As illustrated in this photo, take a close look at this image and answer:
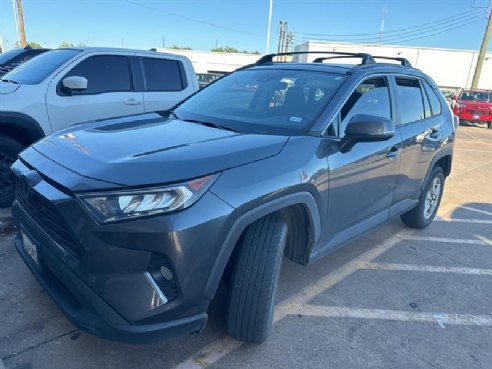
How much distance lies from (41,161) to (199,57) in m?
44.8

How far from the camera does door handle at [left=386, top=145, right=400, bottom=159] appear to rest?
346 cm

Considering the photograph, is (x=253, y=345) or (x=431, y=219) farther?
(x=431, y=219)

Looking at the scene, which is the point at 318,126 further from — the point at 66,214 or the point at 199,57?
the point at 199,57

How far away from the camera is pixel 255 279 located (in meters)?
2.36

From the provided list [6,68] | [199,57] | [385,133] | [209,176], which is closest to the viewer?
[209,176]

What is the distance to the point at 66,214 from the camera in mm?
2002

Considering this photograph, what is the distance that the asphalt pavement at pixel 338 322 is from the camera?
8.09ft

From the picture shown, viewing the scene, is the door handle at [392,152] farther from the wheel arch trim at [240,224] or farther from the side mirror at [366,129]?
the wheel arch trim at [240,224]

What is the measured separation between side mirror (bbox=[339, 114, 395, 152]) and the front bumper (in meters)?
1.16

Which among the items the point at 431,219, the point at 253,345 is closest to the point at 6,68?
the point at 253,345

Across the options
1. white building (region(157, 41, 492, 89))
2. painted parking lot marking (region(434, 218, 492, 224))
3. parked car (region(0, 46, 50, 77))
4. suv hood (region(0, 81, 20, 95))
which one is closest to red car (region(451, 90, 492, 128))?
painted parking lot marking (region(434, 218, 492, 224))

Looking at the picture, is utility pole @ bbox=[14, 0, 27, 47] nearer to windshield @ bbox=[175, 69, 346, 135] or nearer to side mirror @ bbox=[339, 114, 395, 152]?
windshield @ bbox=[175, 69, 346, 135]

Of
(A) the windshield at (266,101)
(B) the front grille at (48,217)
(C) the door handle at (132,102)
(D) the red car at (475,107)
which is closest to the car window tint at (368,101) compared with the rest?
(A) the windshield at (266,101)

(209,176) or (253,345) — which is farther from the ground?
(209,176)
